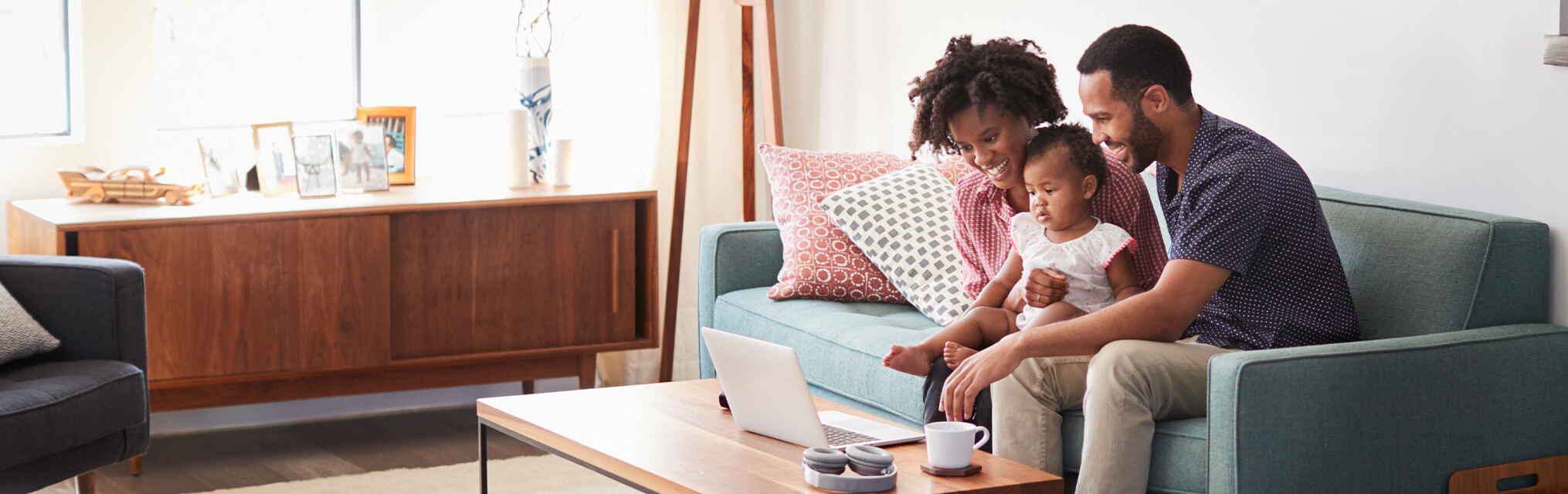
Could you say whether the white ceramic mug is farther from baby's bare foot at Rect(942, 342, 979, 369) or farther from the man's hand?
baby's bare foot at Rect(942, 342, 979, 369)

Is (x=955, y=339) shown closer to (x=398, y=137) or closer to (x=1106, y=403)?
(x=1106, y=403)

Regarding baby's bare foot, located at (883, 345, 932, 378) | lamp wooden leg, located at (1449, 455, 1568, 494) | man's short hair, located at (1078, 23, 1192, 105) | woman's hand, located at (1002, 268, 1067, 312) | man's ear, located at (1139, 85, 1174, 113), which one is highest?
man's short hair, located at (1078, 23, 1192, 105)

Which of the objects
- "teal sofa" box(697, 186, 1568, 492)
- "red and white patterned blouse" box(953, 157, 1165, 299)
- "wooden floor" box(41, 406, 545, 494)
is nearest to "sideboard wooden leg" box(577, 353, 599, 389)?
"wooden floor" box(41, 406, 545, 494)

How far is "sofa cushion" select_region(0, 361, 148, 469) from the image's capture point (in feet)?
6.89

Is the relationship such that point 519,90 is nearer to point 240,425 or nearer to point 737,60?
point 737,60

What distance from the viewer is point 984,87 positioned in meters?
2.26

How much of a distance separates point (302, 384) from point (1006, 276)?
6.00 feet

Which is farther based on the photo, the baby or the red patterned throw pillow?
the red patterned throw pillow

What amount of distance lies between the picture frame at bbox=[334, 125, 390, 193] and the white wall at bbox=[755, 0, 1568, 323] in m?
1.54

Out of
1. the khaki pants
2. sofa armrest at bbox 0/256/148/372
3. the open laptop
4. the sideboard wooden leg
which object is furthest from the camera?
the sideboard wooden leg

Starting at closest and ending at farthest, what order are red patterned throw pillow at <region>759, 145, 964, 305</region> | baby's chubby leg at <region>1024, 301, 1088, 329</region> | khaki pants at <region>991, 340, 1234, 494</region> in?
khaki pants at <region>991, 340, 1234, 494</region>, baby's chubby leg at <region>1024, 301, 1088, 329</region>, red patterned throw pillow at <region>759, 145, 964, 305</region>

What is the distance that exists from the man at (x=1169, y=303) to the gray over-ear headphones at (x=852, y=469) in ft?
1.34

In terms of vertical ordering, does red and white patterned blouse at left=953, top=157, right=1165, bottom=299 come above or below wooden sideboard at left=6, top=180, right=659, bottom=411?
above

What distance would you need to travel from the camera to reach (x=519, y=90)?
3547 mm
